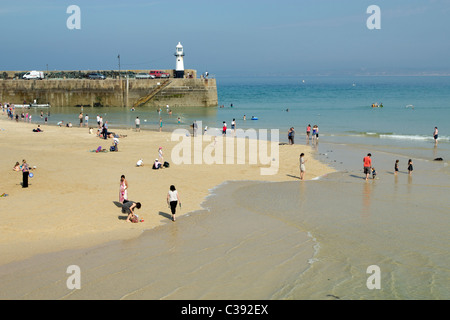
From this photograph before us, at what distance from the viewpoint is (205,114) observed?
155ft

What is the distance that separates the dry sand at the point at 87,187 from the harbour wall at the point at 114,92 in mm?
28184

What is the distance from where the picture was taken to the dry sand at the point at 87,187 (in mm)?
10164

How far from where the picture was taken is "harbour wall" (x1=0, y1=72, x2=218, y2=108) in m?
52.9

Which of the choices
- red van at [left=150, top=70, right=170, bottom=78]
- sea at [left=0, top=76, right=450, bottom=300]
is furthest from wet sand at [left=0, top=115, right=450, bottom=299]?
red van at [left=150, top=70, right=170, bottom=78]

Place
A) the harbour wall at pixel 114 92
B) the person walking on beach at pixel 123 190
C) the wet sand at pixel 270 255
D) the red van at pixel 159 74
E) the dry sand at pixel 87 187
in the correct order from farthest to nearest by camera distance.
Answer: the red van at pixel 159 74 → the harbour wall at pixel 114 92 → the person walking on beach at pixel 123 190 → the dry sand at pixel 87 187 → the wet sand at pixel 270 255

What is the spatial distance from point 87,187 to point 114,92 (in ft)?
136

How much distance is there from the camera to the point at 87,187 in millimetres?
14383

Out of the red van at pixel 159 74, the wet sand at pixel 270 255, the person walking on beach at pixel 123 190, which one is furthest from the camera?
the red van at pixel 159 74

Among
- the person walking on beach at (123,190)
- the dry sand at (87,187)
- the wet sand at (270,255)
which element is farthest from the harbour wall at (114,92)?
the person walking on beach at (123,190)

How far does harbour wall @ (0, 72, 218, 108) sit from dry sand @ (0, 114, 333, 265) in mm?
28184

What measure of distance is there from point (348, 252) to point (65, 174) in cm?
1036

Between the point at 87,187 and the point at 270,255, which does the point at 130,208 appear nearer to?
the point at 87,187

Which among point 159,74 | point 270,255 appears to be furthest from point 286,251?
point 159,74

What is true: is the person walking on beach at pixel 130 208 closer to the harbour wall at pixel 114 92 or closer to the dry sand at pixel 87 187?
the dry sand at pixel 87 187
